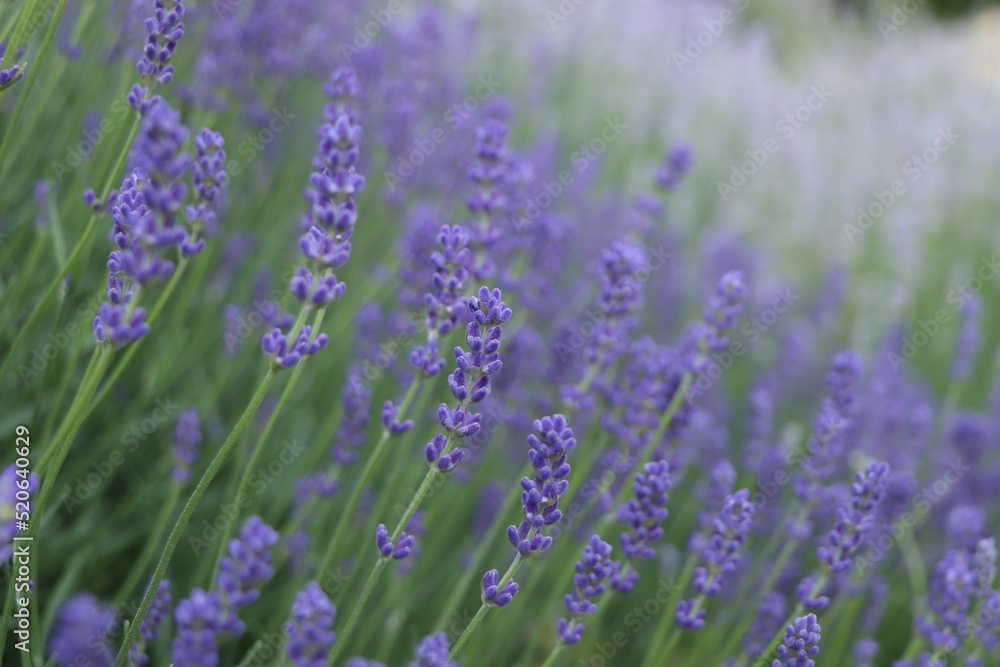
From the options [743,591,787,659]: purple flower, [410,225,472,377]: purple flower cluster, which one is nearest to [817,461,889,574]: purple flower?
[743,591,787,659]: purple flower

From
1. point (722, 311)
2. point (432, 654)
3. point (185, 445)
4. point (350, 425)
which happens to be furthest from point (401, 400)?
point (432, 654)

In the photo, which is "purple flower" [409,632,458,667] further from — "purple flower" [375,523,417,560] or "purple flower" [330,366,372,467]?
"purple flower" [330,366,372,467]

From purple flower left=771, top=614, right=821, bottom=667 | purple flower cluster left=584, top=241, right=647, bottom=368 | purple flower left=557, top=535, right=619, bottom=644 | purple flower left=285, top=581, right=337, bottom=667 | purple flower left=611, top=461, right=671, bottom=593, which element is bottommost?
purple flower left=285, top=581, right=337, bottom=667

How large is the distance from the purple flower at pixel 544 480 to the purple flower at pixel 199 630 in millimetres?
456

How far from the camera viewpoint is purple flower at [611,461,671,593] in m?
1.64

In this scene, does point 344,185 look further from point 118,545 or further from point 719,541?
point 118,545

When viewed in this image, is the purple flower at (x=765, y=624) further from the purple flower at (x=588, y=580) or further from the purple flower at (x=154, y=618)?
the purple flower at (x=154, y=618)

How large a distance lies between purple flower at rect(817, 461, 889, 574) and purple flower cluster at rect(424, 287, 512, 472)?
0.73 meters

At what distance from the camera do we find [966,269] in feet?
19.2

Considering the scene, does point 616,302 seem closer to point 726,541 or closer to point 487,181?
point 487,181

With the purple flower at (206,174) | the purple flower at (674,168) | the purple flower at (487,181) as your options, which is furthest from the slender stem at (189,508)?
the purple flower at (674,168)

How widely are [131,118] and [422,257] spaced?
3.10 ft

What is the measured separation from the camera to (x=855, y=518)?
66.1 inches

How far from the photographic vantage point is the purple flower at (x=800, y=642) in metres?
1.42
